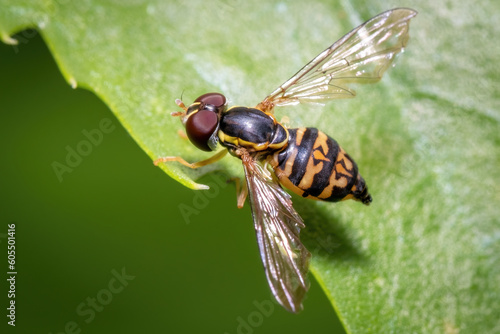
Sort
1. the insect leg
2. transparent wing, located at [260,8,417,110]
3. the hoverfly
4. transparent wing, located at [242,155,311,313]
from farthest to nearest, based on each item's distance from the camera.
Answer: transparent wing, located at [260,8,417,110] → the insect leg → the hoverfly → transparent wing, located at [242,155,311,313]

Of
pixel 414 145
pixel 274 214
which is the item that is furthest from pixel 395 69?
pixel 274 214

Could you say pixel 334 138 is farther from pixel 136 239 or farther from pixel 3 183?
pixel 3 183

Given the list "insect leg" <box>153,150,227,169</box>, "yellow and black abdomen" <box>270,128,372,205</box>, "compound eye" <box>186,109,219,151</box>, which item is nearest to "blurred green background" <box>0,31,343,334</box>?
"insect leg" <box>153,150,227,169</box>

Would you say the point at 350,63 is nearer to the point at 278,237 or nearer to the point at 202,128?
the point at 202,128

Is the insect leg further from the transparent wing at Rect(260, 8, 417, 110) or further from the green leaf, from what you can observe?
the transparent wing at Rect(260, 8, 417, 110)

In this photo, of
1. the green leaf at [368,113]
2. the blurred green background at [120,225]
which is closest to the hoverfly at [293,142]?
the green leaf at [368,113]
